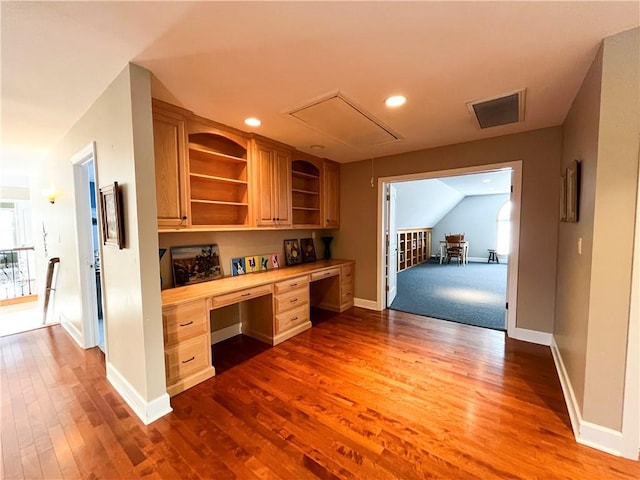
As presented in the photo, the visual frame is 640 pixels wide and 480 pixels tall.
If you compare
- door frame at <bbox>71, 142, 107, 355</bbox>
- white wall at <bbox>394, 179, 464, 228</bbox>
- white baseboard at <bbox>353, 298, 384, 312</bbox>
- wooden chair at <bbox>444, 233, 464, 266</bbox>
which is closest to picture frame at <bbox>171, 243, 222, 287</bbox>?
door frame at <bbox>71, 142, 107, 355</bbox>

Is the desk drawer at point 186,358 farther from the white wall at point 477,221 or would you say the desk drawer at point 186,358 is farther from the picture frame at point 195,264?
the white wall at point 477,221

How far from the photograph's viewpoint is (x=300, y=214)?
422 centimetres

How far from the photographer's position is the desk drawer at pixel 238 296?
7.95 feet

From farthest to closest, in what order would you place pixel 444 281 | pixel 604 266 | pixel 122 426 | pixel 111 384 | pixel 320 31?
pixel 444 281
pixel 111 384
pixel 122 426
pixel 604 266
pixel 320 31

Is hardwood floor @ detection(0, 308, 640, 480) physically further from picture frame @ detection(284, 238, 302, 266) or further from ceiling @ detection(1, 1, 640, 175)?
ceiling @ detection(1, 1, 640, 175)

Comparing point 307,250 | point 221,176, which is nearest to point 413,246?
point 307,250

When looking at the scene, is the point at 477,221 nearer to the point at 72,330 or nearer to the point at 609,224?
the point at 609,224

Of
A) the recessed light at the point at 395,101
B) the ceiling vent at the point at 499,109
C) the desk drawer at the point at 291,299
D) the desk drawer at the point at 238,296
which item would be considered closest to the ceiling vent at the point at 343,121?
the recessed light at the point at 395,101

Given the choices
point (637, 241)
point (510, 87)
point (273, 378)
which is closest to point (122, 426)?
point (273, 378)

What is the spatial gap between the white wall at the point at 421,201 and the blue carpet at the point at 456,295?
1.60m

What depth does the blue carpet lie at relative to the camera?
12.9 ft

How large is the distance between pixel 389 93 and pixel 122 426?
310 centimetres

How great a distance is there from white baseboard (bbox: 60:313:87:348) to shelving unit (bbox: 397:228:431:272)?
21.7 ft

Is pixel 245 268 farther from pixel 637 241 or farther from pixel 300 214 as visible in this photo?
pixel 637 241
